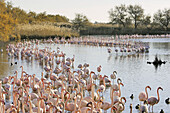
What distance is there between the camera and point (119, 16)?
82.8m

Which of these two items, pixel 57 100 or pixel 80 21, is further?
pixel 80 21

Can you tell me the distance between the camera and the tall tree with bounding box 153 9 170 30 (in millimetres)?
76125

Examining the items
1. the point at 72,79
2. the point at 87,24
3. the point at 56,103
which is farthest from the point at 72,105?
the point at 87,24

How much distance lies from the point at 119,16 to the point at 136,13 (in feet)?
14.7

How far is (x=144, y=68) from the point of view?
57.6 ft

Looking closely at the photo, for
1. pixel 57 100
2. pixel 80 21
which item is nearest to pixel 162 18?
pixel 80 21

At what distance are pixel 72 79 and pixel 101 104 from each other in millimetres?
3021

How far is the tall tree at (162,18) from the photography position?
2997 inches

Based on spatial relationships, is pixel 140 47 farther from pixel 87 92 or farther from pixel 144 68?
pixel 87 92

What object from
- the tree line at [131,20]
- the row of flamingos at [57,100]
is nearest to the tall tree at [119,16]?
the tree line at [131,20]

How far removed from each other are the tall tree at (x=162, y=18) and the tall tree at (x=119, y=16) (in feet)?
25.2

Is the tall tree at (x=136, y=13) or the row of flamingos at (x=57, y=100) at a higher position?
the tall tree at (x=136, y=13)

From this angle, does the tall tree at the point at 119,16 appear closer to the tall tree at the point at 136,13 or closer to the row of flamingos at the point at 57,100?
the tall tree at the point at 136,13

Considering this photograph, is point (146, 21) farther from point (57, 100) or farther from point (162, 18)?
point (57, 100)
